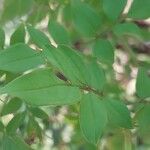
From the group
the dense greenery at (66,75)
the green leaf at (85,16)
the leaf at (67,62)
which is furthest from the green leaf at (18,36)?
the leaf at (67,62)

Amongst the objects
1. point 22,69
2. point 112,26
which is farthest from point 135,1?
point 22,69

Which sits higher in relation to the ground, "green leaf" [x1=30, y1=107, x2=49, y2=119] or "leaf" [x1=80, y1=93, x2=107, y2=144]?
"leaf" [x1=80, y1=93, x2=107, y2=144]

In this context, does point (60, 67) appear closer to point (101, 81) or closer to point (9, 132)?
point (101, 81)

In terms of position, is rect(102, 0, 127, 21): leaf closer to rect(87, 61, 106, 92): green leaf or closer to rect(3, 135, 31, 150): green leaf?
rect(87, 61, 106, 92): green leaf

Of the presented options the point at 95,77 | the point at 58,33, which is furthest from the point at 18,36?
the point at 95,77

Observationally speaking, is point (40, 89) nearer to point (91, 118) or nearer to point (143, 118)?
point (91, 118)

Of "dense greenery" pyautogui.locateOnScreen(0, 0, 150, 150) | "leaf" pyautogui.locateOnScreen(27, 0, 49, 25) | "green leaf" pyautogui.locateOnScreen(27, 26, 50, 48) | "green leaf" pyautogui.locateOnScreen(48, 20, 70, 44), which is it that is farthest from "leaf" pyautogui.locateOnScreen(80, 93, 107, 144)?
"leaf" pyautogui.locateOnScreen(27, 0, 49, 25)
